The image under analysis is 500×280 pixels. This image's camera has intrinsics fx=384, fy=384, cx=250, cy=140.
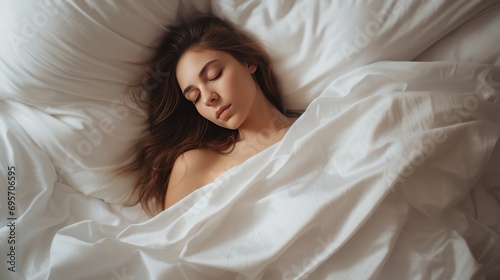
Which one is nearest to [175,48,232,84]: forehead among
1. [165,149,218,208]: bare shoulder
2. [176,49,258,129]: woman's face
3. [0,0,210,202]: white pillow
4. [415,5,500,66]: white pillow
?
[176,49,258,129]: woman's face

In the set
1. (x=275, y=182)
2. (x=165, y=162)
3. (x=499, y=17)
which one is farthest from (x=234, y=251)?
(x=499, y=17)

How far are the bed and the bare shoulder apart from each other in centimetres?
10

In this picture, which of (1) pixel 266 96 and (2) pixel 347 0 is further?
(1) pixel 266 96

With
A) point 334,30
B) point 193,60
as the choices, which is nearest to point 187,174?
point 193,60

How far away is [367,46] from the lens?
3.43 ft

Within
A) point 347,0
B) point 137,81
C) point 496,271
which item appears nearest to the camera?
point 496,271

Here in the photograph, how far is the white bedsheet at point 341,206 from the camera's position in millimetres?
830

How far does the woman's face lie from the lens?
108 cm

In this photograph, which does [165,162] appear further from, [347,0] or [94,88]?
[347,0]

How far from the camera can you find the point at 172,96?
48.5 inches

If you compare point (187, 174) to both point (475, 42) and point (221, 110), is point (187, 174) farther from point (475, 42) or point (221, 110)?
point (475, 42)

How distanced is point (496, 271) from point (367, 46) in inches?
24.3

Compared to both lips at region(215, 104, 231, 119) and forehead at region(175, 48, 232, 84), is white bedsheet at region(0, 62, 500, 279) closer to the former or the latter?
lips at region(215, 104, 231, 119)

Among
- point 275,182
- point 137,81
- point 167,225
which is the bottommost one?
point 167,225
